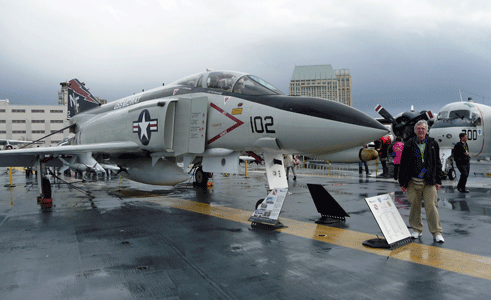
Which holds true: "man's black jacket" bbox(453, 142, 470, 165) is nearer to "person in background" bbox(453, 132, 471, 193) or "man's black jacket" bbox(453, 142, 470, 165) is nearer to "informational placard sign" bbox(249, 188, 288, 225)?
"person in background" bbox(453, 132, 471, 193)

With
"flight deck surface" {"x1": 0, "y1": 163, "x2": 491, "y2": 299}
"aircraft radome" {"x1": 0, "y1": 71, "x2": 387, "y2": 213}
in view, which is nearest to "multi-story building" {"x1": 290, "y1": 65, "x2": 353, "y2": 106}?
"aircraft radome" {"x1": 0, "y1": 71, "x2": 387, "y2": 213}

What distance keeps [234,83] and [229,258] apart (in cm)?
405

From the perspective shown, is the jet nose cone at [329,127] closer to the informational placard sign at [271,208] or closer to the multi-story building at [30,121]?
the informational placard sign at [271,208]

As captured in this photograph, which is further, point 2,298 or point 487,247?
point 487,247

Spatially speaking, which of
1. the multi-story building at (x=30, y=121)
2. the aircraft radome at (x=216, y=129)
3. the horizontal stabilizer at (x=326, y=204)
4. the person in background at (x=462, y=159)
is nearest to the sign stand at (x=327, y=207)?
the horizontal stabilizer at (x=326, y=204)

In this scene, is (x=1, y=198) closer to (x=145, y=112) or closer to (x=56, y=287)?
(x=145, y=112)

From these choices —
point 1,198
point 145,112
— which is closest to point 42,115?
point 1,198

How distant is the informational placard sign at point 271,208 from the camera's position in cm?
615

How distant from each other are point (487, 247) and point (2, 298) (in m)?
6.01

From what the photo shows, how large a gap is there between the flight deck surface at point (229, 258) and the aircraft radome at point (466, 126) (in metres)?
8.33

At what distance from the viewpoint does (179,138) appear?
7895mm

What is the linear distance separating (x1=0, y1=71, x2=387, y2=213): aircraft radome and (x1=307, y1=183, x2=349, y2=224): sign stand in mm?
685

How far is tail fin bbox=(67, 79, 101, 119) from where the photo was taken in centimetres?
1433

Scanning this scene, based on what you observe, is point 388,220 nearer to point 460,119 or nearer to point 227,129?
point 227,129
